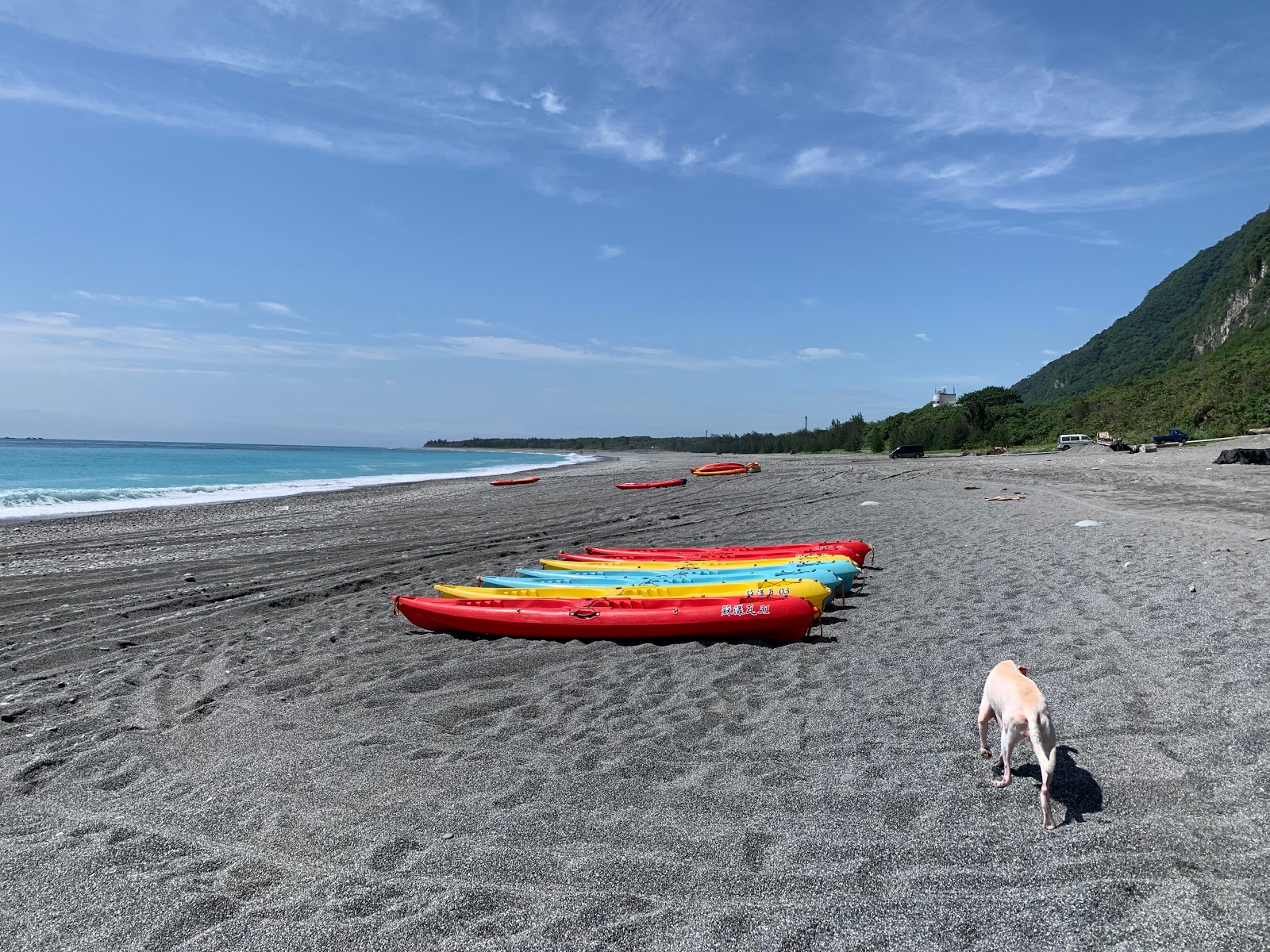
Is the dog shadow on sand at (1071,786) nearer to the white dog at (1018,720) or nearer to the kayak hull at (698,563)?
the white dog at (1018,720)

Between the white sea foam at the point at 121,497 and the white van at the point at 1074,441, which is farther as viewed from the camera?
the white van at the point at 1074,441

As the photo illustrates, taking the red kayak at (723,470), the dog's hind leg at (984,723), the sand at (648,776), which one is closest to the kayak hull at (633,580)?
the sand at (648,776)

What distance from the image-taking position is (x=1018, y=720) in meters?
3.16

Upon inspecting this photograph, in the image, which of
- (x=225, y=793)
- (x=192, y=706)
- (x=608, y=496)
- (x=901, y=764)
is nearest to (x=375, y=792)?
(x=225, y=793)

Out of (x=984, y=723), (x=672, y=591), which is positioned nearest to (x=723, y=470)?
(x=672, y=591)

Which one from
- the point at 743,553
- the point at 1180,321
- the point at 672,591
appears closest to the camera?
the point at 672,591

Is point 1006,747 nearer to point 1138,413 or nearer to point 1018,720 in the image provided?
point 1018,720

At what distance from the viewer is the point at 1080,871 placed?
270cm

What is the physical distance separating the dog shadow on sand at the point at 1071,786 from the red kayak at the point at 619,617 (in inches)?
97.9

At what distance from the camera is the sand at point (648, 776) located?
2604 millimetres

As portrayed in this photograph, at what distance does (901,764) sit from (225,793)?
350 cm

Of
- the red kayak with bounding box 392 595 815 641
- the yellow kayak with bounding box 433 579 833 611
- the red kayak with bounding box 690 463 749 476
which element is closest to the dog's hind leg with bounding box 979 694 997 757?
the red kayak with bounding box 392 595 815 641

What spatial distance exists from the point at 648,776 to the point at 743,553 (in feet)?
18.4

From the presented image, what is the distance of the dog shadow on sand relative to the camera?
10.2 feet
